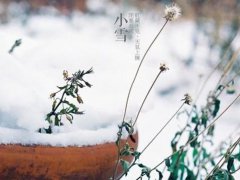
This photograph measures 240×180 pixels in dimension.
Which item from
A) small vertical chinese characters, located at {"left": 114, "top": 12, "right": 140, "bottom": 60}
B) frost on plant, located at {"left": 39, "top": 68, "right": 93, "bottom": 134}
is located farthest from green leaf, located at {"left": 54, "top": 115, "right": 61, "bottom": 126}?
small vertical chinese characters, located at {"left": 114, "top": 12, "right": 140, "bottom": 60}

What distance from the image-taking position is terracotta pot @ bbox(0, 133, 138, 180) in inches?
58.3

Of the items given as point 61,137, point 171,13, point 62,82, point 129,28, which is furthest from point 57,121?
point 129,28

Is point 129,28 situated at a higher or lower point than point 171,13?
higher

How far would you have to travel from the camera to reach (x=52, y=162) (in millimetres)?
1521

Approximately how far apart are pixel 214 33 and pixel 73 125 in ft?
16.4

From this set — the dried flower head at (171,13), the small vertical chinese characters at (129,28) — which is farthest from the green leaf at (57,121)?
the small vertical chinese characters at (129,28)

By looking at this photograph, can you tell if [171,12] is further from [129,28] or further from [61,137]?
[129,28]

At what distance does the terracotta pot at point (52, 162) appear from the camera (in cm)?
148

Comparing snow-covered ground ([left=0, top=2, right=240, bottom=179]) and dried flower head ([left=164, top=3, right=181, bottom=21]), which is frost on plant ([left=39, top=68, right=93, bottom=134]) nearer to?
snow-covered ground ([left=0, top=2, right=240, bottom=179])

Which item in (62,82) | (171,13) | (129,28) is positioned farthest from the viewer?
(129,28)

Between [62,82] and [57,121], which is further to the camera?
[62,82]

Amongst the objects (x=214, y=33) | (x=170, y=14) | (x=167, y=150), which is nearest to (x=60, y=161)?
(x=170, y=14)

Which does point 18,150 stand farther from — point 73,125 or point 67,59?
point 67,59

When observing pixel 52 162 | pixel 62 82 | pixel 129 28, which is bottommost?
pixel 52 162
